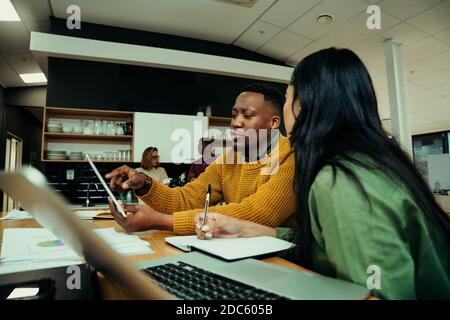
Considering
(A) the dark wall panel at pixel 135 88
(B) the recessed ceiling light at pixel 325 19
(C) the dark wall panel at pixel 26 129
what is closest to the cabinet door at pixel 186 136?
(A) the dark wall panel at pixel 135 88

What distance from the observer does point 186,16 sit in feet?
13.6

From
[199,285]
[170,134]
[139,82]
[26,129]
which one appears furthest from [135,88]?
[26,129]

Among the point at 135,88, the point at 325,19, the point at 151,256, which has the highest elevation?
the point at 325,19

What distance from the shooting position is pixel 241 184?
1.44m

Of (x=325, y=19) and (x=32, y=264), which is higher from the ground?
(x=325, y=19)

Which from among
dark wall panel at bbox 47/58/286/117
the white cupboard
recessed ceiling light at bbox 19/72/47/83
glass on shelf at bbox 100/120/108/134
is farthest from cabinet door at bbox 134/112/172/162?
recessed ceiling light at bbox 19/72/47/83

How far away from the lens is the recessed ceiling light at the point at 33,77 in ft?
19.7

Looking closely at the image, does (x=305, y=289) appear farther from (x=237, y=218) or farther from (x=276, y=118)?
(x=276, y=118)

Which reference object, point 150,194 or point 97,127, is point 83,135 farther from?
point 150,194

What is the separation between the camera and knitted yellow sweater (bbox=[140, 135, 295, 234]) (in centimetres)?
111

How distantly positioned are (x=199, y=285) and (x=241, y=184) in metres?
0.90

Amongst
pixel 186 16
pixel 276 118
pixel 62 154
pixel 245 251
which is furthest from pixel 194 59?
pixel 245 251

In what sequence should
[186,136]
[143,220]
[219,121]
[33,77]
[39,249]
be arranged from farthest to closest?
[33,77], [219,121], [186,136], [143,220], [39,249]

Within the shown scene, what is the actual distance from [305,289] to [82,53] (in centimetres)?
448
